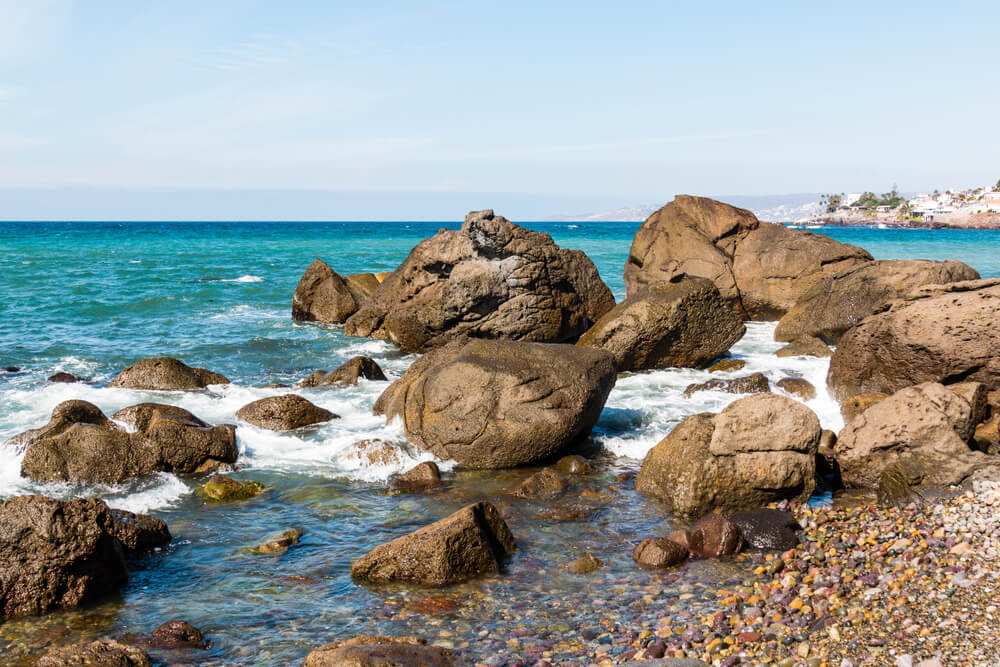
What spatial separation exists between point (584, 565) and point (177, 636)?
4.16m

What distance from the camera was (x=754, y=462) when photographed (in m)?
10.3

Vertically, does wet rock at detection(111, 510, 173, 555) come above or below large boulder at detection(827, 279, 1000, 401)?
below

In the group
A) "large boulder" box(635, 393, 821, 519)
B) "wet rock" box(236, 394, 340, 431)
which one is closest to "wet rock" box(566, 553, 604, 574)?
"large boulder" box(635, 393, 821, 519)

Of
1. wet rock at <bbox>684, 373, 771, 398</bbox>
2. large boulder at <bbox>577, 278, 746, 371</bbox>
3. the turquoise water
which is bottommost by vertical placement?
the turquoise water

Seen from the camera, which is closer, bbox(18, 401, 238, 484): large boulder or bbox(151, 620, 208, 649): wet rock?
bbox(151, 620, 208, 649): wet rock

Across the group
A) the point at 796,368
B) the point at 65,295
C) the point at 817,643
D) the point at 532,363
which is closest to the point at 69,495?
the point at 532,363

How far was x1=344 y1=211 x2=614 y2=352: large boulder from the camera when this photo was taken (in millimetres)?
19828

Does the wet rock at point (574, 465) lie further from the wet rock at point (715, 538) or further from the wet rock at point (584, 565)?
the wet rock at point (584, 565)

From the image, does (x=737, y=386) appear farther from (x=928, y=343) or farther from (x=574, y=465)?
(x=574, y=465)

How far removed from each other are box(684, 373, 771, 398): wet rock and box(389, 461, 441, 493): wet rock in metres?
6.41

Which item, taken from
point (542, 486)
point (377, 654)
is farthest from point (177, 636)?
point (542, 486)

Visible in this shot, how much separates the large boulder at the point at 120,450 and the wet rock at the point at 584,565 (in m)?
6.30

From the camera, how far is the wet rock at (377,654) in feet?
21.1

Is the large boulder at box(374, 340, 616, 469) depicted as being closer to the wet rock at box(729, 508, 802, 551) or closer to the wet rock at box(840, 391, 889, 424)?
the wet rock at box(729, 508, 802, 551)
